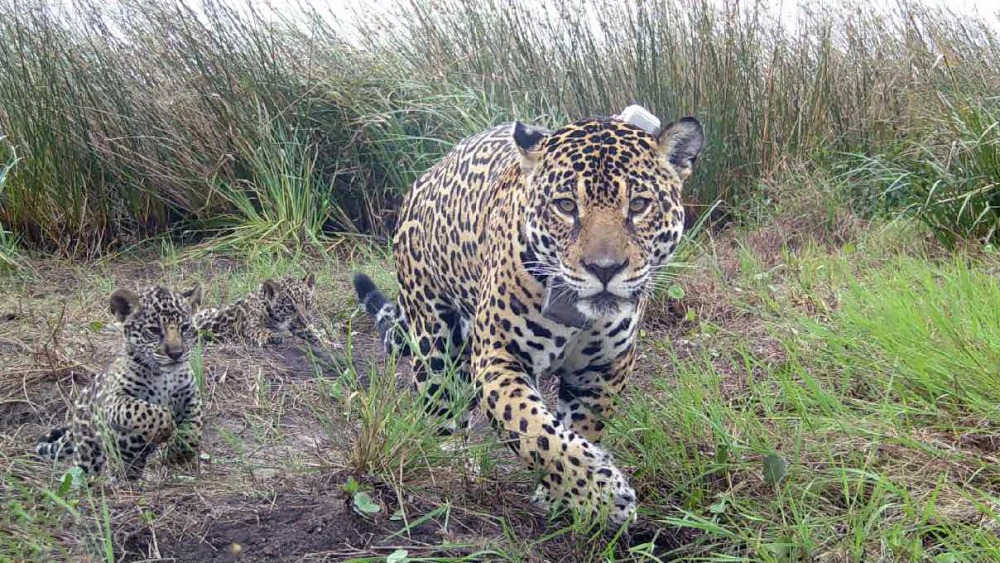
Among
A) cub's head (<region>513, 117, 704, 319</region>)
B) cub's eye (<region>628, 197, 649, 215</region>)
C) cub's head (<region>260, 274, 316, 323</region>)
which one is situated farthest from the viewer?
cub's head (<region>260, 274, 316, 323</region>)

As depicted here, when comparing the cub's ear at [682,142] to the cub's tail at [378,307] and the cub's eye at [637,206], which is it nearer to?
the cub's eye at [637,206]

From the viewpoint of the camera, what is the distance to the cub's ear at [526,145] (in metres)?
3.77

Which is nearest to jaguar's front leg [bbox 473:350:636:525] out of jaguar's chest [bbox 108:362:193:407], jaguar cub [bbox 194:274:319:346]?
jaguar's chest [bbox 108:362:193:407]

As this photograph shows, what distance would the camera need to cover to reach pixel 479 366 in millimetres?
3773

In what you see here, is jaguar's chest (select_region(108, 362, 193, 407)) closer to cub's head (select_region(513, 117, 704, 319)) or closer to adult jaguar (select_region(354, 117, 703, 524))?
adult jaguar (select_region(354, 117, 703, 524))

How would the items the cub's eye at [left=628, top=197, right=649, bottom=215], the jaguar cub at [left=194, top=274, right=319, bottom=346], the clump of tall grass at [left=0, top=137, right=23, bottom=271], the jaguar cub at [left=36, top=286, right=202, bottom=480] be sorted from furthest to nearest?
the clump of tall grass at [left=0, top=137, right=23, bottom=271] < the jaguar cub at [left=194, top=274, right=319, bottom=346] < the jaguar cub at [left=36, top=286, right=202, bottom=480] < the cub's eye at [left=628, top=197, right=649, bottom=215]

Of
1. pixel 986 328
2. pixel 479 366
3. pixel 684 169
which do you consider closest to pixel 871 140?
pixel 986 328

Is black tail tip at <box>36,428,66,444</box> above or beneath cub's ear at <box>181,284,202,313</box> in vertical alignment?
beneath

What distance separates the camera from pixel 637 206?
3.55 m

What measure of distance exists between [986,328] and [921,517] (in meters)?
1.25

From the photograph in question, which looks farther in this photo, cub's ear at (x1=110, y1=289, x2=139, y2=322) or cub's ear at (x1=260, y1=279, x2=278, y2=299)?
cub's ear at (x1=260, y1=279, x2=278, y2=299)

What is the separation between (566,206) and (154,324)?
1.76 m

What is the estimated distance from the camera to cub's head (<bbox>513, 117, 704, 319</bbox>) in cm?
338

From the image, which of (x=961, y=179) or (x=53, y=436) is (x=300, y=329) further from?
(x=961, y=179)
